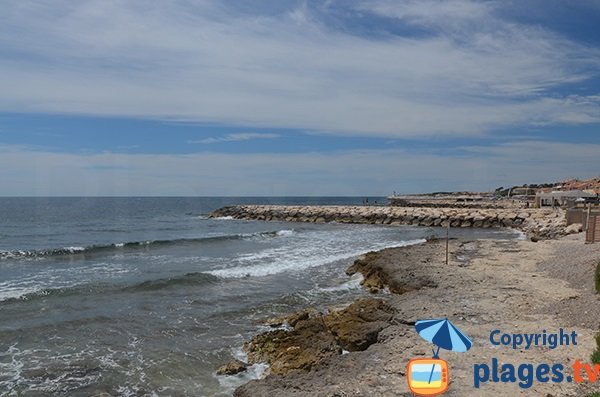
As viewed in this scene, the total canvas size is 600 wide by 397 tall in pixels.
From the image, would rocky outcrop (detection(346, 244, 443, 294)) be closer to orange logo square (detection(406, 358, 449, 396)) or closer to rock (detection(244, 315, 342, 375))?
rock (detection(244, 315, 342, 375))

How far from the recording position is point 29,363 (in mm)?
11203

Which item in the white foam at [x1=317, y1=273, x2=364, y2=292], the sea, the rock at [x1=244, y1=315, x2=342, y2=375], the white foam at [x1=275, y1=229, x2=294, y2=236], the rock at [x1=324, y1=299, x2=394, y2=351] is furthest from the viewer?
the white foam at [x1=275, y1=229, x2=294, y2=236]

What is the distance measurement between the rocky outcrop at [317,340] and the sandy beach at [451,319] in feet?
0.08

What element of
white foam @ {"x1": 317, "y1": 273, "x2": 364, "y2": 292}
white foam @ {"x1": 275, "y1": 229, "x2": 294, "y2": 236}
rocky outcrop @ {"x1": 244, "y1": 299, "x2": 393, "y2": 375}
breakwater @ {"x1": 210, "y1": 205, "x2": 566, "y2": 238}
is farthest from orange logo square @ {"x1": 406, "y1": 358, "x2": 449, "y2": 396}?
white foam @ {"x1": 275, "y1": 229, "x2": 294, "y2": 236}

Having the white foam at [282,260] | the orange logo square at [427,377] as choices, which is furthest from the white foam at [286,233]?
the orange logo square at [427,377]

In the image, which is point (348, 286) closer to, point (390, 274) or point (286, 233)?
point (390, 274)

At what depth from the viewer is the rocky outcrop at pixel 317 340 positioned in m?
10.3

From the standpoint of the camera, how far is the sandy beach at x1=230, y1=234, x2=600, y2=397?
8.28 metres

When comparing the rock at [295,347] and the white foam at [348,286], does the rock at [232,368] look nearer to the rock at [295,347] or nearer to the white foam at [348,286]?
the rock at [295,347]

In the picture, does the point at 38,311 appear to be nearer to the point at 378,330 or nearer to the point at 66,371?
the point at 66,371

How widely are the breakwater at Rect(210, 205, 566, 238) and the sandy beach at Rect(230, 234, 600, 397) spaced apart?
18.0 metres

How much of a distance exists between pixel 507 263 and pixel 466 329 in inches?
414

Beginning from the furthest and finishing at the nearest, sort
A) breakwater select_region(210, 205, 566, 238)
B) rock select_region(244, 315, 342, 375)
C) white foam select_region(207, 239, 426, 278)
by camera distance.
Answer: breakwater select_region(210, 205, 566, 238), white foam select_region(207, 239, 426, 278), rock select_region(244, 315, 342, 375)

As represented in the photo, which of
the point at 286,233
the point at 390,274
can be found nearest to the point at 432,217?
the point at 286,233
